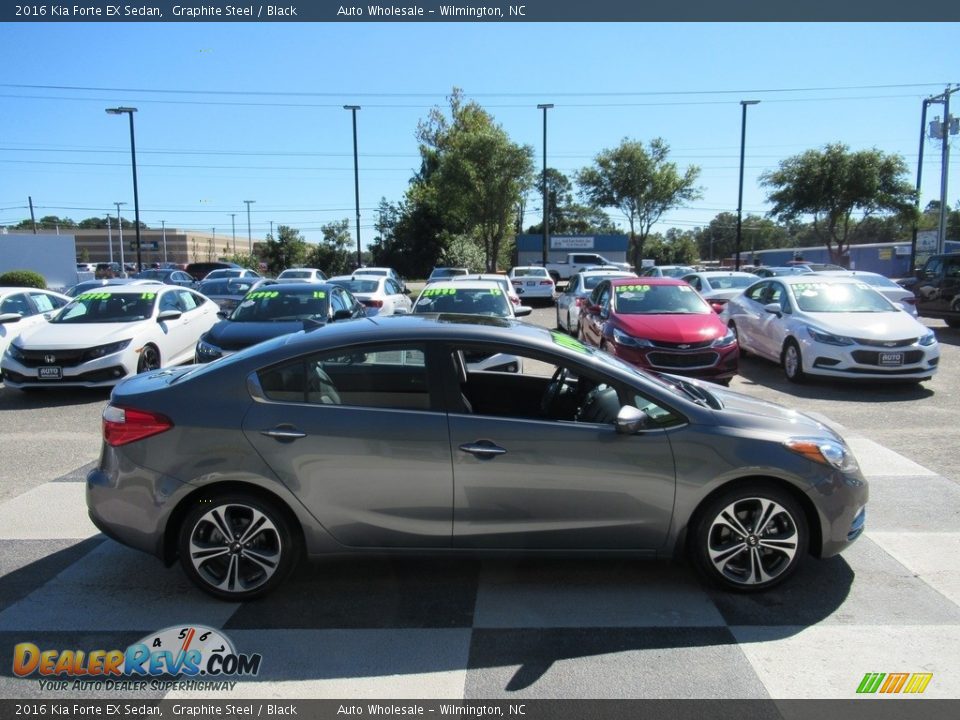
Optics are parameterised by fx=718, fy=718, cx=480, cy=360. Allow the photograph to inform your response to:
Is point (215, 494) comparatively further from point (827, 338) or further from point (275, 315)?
point (827, 338)

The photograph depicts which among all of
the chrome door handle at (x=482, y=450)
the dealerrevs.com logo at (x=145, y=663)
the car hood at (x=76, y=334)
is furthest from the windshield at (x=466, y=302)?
the dealerrevs.com logo at (x=145, y=663)

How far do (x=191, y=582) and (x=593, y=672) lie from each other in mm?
2268

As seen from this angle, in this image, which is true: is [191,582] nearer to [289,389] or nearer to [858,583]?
[289,389]

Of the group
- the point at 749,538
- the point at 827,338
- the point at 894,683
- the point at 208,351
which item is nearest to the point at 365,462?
the point at 749,538

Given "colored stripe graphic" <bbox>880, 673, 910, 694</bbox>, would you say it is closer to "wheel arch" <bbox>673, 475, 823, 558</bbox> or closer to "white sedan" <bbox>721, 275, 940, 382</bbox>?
"wheel arch" <bbox>673, 475, 823, 558</bbox>

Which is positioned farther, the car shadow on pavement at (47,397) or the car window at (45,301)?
the car window at (45,301)

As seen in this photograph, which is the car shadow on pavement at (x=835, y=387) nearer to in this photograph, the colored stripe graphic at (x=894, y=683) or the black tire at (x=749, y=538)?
the black tire at (x=749, y=538)

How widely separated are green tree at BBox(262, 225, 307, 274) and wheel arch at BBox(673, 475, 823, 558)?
47.6 m

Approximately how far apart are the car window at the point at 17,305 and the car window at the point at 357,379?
33.7 ft

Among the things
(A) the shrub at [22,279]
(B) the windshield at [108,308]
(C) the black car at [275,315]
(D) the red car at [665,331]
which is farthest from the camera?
(A) the shrub at [22,279]

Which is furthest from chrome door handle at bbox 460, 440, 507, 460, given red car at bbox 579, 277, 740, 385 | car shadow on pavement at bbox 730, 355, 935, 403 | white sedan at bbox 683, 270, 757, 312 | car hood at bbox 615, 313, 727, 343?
white sedan at bbox 683, 270, 757, 312

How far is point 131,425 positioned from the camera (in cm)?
386

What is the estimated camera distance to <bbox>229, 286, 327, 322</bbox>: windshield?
10.6m

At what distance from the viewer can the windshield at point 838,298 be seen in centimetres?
1096
